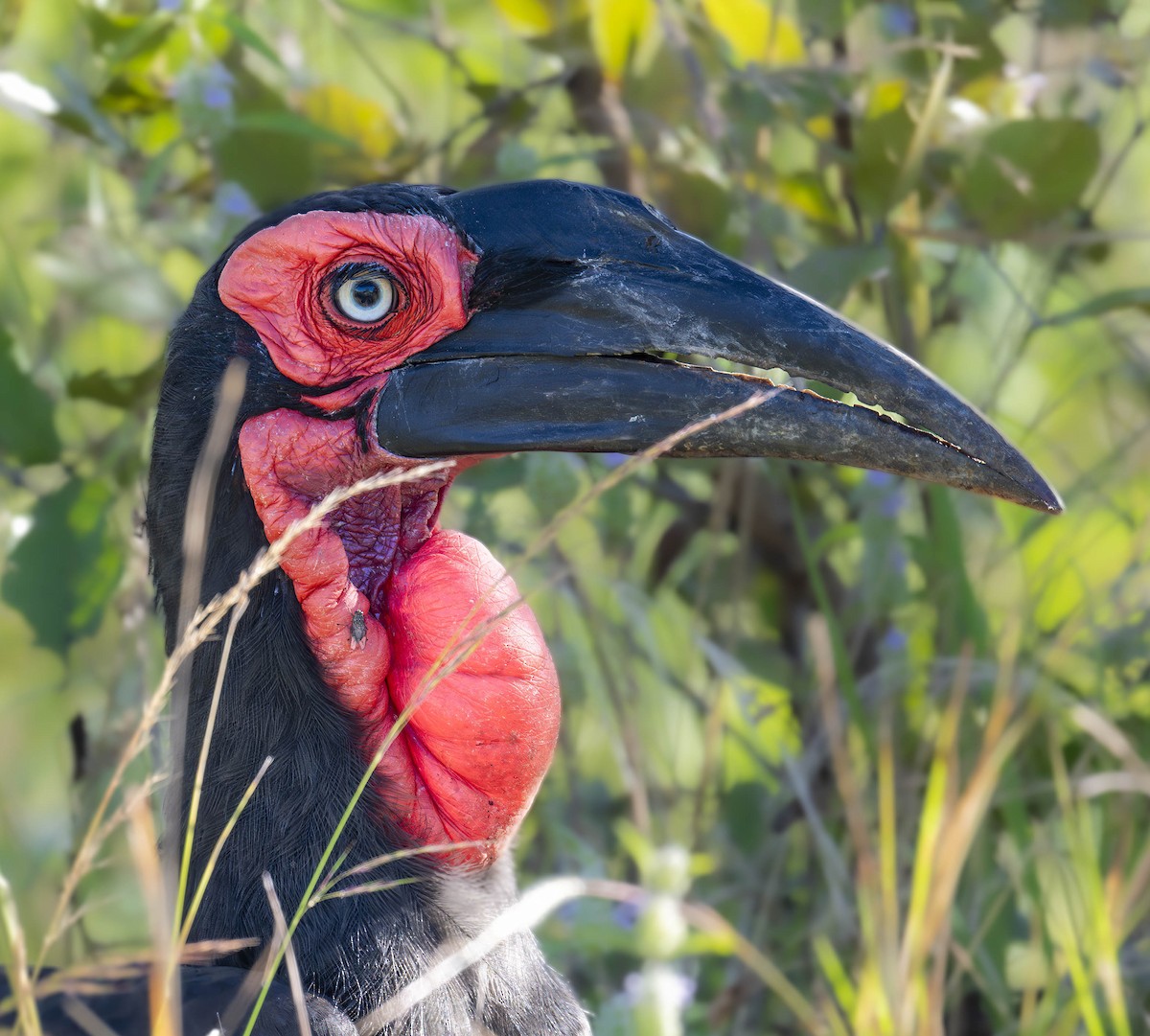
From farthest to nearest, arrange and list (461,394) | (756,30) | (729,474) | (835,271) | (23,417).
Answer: (729,474) → (756,30) → (23,417) → (835,271) → (461,394)

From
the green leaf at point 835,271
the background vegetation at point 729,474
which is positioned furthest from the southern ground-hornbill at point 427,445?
the green leaf at point 835,271

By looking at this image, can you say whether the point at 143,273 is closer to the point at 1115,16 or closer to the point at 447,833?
the point at 447,833

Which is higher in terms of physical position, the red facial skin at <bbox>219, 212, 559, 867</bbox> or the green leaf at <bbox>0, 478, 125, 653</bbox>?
the red facial skin at <bbox>219, 212, 559, 867</bbox>

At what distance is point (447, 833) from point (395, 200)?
2.58 feet

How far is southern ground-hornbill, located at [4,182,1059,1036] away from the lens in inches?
71.8

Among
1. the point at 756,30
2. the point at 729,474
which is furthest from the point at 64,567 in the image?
the point at 756,30

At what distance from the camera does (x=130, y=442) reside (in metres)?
3.02

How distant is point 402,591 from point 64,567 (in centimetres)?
107

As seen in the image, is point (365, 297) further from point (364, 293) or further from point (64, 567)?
point (64, 567)

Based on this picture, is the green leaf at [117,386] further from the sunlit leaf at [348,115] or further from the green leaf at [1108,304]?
the green leaf at [1108,304]

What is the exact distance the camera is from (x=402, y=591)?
78.7 inches

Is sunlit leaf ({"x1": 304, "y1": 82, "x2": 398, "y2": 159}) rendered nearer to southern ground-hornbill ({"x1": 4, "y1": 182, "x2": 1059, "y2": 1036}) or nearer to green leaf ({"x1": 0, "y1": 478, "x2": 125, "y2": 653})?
green leaf ({"x1": 0, "y1": 478, "x2": 125, "y2": 653})

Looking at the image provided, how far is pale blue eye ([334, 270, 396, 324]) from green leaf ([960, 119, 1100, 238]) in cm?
138

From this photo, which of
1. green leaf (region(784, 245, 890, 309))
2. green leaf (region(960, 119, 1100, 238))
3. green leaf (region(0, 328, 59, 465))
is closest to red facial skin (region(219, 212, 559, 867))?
green leaf (region(784, 245, 890, 309))
